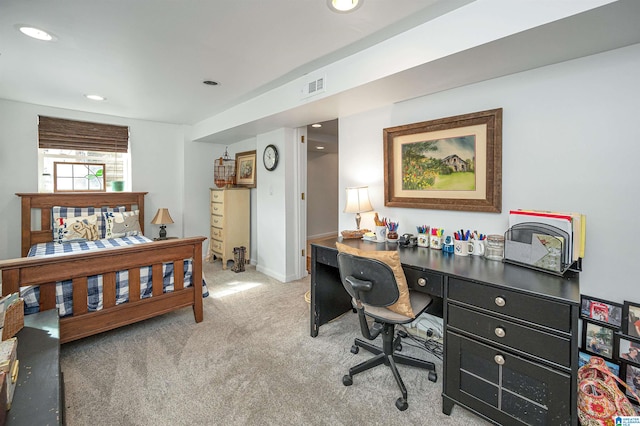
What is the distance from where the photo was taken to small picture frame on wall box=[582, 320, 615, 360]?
164cm

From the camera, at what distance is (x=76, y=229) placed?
3635mm

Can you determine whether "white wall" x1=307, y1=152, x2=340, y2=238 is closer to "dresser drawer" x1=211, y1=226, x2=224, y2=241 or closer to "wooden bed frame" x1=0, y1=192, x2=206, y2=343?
"dresser drawer" x1=211, y1=226, x2=224, y2=241

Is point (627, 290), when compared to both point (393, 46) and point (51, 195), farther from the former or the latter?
point (51, 195)

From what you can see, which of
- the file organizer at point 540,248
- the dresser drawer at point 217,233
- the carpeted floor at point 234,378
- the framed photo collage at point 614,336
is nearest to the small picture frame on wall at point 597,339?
the framed photo collage at point 614,336

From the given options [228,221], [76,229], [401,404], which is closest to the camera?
[401,404]

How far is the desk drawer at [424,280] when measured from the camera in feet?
5.49

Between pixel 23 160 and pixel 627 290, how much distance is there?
19.0 ft

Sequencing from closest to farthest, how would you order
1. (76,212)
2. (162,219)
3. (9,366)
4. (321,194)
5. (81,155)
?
1. (9,366)
2. (76,212)
3. (81,155)
4. (162,219)
5. (321,194)

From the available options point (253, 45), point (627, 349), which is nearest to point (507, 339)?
point (627, 349)

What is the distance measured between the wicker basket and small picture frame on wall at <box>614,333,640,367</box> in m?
3.30

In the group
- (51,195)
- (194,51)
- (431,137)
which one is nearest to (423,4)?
(431,137)

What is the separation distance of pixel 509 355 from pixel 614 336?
754 mm

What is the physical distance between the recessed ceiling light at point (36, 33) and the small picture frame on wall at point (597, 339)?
3.84 meters

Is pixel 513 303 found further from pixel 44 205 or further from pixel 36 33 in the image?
pixel 44 205
